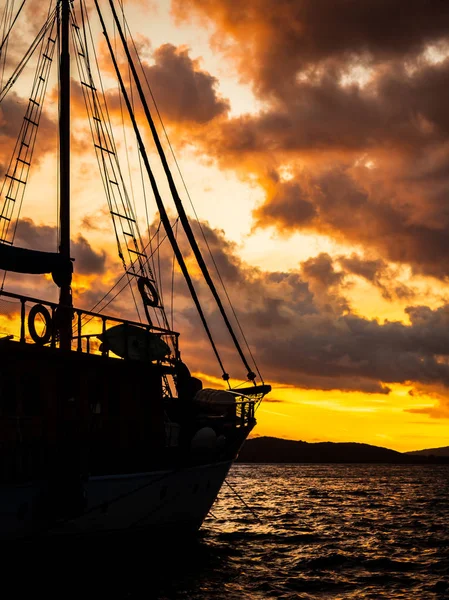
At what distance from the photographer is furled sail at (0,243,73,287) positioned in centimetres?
2158

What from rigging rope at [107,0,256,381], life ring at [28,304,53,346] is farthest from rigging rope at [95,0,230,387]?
life ring at [28,304,53,346]

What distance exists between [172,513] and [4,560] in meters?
7.03

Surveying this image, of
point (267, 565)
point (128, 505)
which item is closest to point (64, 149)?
point (128, 505)

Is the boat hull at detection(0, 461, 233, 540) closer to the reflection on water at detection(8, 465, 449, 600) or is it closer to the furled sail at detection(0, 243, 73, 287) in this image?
the reflection on water at detection(8, 465, 449, 600)

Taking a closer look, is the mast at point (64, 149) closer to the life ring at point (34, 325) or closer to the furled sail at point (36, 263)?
the furled sail at point (36, 263)

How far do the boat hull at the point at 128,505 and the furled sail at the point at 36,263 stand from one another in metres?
7.16

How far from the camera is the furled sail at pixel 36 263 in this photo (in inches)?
850

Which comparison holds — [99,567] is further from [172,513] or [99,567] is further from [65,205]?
[65,205]


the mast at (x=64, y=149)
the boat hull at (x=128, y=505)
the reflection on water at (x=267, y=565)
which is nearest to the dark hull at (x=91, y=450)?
the boat hull at (x=128, y=505)

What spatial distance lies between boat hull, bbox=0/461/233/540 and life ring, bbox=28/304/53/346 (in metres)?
4.02

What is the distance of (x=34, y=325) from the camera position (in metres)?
19.1

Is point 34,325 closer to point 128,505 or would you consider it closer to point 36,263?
point 36,263

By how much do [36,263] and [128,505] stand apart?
→ 821 centimetres

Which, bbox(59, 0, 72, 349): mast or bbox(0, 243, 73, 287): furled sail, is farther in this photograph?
bbox(59, 0, 72, 349): mast
